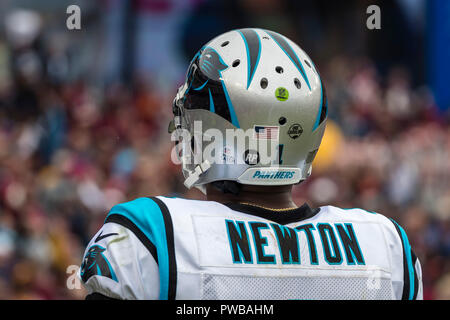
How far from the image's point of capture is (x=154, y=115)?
12.3 metres

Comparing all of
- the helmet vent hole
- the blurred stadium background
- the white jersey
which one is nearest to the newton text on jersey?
the white jersey

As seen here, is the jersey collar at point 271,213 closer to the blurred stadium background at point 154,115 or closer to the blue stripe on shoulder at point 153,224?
the blue stripe on shoulder at point 153,224

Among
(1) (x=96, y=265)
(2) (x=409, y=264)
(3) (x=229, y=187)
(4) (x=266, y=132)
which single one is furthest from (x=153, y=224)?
(2) (x=409, y=264)

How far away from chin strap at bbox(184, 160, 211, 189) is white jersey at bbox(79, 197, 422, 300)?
218mm

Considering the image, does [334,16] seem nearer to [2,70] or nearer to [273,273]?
[2,70]

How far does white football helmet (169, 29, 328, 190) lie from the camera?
2.88 meters

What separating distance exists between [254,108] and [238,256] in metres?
0.51

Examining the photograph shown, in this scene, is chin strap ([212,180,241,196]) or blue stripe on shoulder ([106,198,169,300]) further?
chin strap ([212,180,241,196])

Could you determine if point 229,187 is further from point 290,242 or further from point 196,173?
point 290,242

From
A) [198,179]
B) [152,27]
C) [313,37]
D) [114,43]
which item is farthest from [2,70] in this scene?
[198,179]

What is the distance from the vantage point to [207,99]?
2.94 meters

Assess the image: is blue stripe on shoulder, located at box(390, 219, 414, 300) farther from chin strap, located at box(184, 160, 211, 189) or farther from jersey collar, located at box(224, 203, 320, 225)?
chin strap, located at box(184, 160, 211, 189)

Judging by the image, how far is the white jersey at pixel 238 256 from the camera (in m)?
2.61

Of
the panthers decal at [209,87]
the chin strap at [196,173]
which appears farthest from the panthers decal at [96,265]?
the panthers decal at [209,87]
